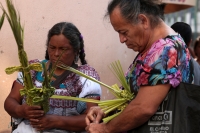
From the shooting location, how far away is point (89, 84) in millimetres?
3172

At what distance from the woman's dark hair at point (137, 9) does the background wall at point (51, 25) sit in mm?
1570

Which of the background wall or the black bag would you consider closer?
the black bag

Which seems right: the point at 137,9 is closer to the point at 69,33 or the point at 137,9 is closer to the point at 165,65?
the point at 165,65

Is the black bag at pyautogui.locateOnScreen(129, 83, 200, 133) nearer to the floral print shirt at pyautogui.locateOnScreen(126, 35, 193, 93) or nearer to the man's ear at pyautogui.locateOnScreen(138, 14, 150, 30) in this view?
the floral print shirt at pyautogui.locateOnScreen(126, 35, 193, 93)

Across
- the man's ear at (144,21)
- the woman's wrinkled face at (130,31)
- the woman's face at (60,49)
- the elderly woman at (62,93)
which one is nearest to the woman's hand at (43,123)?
the elderly woman at (62,93)

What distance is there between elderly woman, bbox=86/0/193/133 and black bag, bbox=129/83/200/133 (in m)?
0.05

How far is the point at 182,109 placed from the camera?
85.6 inches

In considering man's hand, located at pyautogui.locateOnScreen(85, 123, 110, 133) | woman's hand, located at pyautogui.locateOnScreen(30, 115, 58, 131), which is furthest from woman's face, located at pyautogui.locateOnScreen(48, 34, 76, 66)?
man's hand, located at pyautogui.locateOnScreen(85, 123, 110, 133)

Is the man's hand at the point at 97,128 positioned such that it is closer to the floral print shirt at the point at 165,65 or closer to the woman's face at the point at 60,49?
the floral print shirt at the point at 165,65

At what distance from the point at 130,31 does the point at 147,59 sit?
196 millimetres

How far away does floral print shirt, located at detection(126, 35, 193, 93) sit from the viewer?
7.05 ft

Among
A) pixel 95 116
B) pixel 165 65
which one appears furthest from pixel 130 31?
pixel 95 116

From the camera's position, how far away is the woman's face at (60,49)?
10.2 feet

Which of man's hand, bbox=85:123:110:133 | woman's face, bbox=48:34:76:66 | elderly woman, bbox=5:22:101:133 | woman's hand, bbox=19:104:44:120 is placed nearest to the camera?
man's hand, bbox=85:123:110:133
